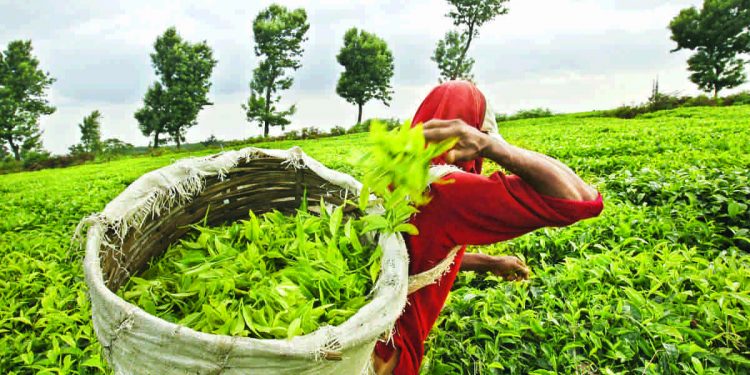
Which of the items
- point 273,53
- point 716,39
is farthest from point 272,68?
point 716,39

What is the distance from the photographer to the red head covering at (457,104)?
5.03 feet

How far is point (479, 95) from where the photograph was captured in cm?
160

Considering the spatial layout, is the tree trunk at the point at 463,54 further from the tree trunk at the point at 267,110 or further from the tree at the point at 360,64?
the tree trunk at the point at 267,110

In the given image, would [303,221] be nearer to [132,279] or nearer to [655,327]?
[132,279]

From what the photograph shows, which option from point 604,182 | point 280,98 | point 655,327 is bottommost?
point 655,327

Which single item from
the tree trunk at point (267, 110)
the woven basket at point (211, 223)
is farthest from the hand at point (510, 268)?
the tree trunk at point (267, 110)

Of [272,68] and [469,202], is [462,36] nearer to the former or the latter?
[272,68]

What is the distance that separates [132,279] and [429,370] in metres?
1.15

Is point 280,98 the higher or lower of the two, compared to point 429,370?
higher

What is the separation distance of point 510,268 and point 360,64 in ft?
82.7

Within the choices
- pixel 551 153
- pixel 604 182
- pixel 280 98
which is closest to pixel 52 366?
pixel 604 182

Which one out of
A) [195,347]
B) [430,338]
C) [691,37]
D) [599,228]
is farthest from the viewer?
[691,37]

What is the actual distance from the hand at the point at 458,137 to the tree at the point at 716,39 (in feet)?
94.3

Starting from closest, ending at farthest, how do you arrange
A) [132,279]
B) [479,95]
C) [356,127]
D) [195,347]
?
1. [195,347]
2. [132,279]
3. [479,95]
4. [356,127]
